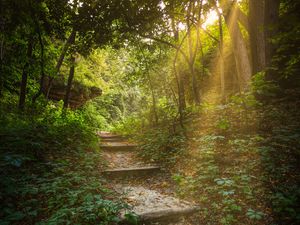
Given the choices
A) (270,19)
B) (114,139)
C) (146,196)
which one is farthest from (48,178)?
(270,19)

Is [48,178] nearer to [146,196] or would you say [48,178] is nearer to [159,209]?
[146,196]

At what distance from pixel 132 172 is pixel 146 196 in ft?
4.39

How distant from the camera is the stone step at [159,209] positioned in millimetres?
2959

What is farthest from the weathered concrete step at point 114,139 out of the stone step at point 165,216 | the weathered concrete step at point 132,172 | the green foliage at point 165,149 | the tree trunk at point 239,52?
the stone step at point 165,216

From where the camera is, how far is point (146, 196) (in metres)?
3.72

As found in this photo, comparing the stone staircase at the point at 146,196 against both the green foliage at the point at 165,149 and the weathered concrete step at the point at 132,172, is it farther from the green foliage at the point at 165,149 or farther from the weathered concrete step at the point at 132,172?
the green foliage at the point at 165,149

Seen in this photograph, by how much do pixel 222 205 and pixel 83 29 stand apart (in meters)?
5.52

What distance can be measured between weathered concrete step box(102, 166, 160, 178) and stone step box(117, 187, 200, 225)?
124 cm

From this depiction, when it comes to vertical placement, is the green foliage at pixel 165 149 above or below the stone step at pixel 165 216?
above

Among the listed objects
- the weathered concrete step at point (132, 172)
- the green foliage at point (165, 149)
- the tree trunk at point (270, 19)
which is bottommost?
the weathered concrete step at point (132, 172)

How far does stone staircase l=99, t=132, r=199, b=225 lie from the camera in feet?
9.87

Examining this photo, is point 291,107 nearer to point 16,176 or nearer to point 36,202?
point 36,202

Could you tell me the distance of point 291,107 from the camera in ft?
16.4

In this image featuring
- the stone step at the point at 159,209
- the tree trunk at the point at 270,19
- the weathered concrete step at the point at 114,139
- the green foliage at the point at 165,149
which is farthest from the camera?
the weathered concrete step at the point at 114,139
